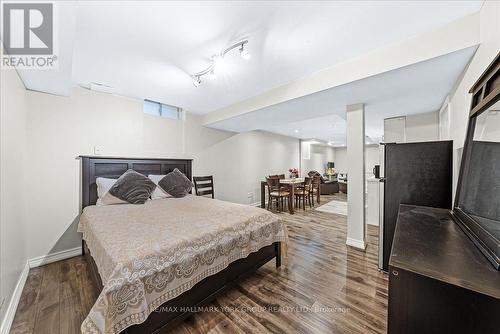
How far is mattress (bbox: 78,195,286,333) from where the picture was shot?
1060 mm

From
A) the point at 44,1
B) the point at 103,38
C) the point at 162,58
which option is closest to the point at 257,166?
the point at 162,58

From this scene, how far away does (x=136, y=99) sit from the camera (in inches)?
129

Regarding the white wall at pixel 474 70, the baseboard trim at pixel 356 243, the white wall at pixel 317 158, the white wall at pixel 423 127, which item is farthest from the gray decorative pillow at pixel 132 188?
the white wall at pixel 317 158

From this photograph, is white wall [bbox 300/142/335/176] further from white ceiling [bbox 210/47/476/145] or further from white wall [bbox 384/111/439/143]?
white ceiling [bbox 210/47/476/145]

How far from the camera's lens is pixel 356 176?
2.86 meters

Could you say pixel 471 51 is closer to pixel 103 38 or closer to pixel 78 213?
pixel 103 38

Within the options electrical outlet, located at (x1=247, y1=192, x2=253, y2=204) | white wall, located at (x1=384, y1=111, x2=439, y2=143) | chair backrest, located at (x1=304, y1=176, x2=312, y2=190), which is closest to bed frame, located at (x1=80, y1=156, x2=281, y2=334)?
electrical outlet, located at (x1=247, y1=192, x2=253, y2=204)

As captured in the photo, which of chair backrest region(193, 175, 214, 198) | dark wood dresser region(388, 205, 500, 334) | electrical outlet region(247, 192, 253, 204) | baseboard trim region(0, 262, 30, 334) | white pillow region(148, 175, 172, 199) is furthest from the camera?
electrical outlet region(247, 192, 253, 204)

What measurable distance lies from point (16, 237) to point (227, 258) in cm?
216

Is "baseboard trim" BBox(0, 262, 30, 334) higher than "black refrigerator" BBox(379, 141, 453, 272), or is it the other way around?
"black refrigerator" BBox(379, 141, 453, 272)

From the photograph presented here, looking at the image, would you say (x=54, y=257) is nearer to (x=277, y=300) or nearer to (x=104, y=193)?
(x=104, y=193)

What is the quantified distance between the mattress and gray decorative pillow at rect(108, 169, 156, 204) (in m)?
0.35

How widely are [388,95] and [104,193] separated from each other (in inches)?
164

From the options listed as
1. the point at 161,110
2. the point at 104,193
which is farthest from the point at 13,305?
the point at 161,110
